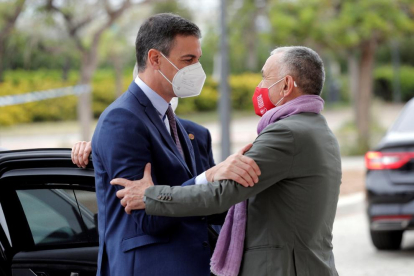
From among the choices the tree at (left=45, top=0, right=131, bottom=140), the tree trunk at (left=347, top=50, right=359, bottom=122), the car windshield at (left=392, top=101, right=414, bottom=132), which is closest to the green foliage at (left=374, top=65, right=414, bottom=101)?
the tree trunk at (left=347, top=50, right=359, bottom=122)

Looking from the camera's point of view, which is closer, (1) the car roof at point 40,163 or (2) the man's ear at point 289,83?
(2) the man's ear at point 289,83

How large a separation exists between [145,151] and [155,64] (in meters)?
0.39

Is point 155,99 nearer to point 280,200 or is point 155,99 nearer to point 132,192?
point 132,192

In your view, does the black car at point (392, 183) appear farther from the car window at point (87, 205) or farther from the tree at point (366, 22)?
the tree at point (366, 22)

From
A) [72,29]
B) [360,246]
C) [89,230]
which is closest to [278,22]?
[72,29]

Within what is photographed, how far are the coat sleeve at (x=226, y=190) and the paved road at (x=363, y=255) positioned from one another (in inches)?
204

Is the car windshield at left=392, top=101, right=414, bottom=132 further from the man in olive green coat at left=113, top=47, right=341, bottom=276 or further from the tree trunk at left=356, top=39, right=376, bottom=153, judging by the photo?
the tree trunk at left=356, top=39, right=376, bottom=153

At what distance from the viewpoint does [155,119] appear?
2.97m

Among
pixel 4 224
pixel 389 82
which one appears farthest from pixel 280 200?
pixel 389 82

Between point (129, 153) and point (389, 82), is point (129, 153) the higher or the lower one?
the higher one

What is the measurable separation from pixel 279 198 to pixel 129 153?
21.8 inches

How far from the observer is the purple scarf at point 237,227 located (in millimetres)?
2805

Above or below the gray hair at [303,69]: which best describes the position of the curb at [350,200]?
below

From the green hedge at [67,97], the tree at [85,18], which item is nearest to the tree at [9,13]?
the tree at [85,18]
